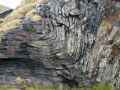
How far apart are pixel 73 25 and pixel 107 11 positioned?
153 inches

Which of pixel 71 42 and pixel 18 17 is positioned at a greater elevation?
pixel 18 17

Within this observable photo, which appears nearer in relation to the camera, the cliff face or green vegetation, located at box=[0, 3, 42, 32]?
the cliff face

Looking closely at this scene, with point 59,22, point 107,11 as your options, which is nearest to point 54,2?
point 59,22

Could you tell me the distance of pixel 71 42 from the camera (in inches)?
1437

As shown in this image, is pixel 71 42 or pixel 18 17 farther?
pixel 18 17

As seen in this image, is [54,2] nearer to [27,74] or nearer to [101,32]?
[101,32]

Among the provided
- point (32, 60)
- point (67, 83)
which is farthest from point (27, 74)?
point (67, 83)

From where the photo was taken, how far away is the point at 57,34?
36406 millimetres

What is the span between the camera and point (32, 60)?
119ft

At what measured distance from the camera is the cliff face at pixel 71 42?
35969 mm

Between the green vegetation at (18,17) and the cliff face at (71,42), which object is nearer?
the cliff face at (71,42)

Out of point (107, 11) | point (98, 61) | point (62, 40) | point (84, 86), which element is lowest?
point (84, 86)

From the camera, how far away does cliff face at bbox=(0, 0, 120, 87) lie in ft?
118

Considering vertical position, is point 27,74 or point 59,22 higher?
point 59,22
